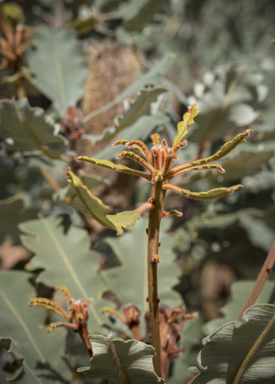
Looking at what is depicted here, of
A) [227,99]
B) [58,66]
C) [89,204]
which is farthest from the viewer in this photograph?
[58,66]

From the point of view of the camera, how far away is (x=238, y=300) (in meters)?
0.61

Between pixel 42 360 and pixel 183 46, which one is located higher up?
pixel 183 46

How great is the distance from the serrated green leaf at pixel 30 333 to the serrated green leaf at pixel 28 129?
22 centimetres

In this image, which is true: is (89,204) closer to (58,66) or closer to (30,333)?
(30,333)

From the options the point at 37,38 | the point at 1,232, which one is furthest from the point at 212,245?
the point at 37,38

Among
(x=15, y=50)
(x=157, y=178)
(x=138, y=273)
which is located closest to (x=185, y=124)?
(x=157, y=178)

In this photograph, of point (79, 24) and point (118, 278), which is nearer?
point (118, 278)

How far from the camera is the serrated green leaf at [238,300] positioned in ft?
1.89

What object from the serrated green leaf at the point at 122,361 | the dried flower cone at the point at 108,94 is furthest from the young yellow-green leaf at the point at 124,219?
the dried flower cone at the point at 108,94

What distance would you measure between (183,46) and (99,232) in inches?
47.3

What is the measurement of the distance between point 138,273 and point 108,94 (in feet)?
1.42

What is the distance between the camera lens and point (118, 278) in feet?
2.07

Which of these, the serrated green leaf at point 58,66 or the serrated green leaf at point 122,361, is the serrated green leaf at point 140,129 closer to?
the serrated green leaf at point 58,66

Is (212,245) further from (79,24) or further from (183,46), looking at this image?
(183,46)
